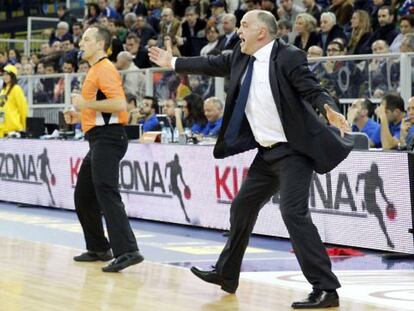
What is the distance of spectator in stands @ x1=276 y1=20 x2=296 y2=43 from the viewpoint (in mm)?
16359

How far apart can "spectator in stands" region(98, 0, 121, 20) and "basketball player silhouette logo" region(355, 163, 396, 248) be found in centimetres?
1359

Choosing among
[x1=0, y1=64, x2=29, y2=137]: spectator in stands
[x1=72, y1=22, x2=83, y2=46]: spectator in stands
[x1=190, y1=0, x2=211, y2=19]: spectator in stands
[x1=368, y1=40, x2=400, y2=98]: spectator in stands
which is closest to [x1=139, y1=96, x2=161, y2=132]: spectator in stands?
[x1=368, y1=40, x2=400, y2=98]: spectator in stands

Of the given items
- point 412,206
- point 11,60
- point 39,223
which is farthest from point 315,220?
→ point 11,60

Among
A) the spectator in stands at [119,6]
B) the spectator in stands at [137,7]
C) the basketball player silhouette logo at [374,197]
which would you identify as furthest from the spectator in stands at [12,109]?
the basketball player silhouette logo at [374,197]

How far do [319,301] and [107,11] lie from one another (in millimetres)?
16921

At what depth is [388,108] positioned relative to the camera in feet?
38.6

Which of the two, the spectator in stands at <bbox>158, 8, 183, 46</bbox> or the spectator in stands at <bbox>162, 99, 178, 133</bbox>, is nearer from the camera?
the spectator in stands at <bbox>162, 99, 178, 133</bbox>

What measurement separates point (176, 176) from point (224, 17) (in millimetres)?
5309

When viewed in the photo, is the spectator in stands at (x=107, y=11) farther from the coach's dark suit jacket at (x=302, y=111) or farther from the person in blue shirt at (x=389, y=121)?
the coach's dark suit jacket at (x=302, y=111)

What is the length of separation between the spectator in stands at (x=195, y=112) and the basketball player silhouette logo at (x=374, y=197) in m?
4.74

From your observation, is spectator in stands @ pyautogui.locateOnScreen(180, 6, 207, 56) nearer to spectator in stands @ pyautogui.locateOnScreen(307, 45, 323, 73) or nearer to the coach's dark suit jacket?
spectator in stands @ pyautogui.locateOnScreen(307, 45, 323, 73)

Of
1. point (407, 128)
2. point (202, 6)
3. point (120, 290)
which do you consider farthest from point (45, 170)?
point (120, 290)

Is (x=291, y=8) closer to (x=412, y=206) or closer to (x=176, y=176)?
(x=176, y=176)

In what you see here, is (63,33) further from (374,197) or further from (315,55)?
(374,197)
